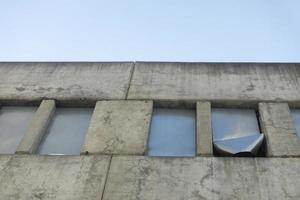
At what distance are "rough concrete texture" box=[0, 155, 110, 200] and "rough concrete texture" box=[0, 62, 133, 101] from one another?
1.54m

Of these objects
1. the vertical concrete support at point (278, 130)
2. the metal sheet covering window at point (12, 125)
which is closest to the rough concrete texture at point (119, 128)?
the metal sheet covering window at point (12, 125)

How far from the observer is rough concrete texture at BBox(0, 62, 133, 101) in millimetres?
7195

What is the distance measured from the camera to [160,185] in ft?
17.5

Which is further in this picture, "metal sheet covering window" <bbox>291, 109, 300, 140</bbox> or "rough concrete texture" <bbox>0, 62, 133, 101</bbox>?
"rough concrete texture" <bbox>0, 62, 133, 101</bbox>

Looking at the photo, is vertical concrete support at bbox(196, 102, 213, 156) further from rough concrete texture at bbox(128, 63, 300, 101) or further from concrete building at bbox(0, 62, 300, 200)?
rough concrete texture at bbox(128, 63, 300, 101)

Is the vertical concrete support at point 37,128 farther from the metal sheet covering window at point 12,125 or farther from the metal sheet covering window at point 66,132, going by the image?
the metal sheet covering window at point 12,125

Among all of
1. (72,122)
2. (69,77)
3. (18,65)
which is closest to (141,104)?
(72,122)

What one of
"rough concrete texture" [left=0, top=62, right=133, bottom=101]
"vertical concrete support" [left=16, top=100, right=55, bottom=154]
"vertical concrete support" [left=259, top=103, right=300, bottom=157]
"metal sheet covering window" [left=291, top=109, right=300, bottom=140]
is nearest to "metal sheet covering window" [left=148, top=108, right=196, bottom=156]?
"rough concrete texture" [left=0, top=62, right=133, bottom=101]

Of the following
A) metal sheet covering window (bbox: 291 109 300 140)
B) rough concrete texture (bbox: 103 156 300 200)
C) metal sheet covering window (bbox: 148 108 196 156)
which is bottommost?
metal sheet covering window (bbox: 148 108 196 156)

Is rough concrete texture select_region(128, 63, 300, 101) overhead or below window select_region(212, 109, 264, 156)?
overhead

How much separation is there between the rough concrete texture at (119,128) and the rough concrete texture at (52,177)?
0.92 ft

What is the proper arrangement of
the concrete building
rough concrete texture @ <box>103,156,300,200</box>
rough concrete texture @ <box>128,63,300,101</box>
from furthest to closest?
rough concrete texture @ <box>128,63,300,101</box>
the concrete building
rough concrete texture @ <box>103,156,300,200</box>

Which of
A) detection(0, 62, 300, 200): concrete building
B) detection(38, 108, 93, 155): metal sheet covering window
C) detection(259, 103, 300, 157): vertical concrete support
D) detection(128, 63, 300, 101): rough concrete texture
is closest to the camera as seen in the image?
detection(0, 62, 300, 200): concrete building

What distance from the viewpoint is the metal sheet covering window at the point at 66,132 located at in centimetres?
635
